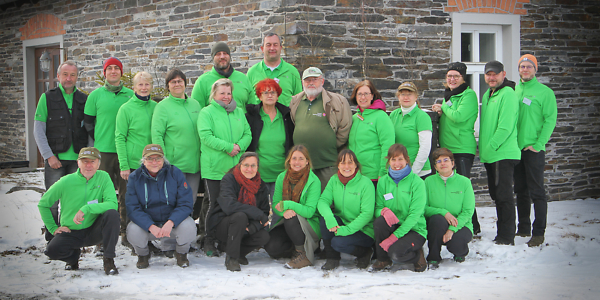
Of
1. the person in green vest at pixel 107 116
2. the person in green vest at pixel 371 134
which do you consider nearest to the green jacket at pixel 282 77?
the person in green vest at pixel 371 134

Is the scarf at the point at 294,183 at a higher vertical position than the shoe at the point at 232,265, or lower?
higher

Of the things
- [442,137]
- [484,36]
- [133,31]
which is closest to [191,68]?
[133,31]

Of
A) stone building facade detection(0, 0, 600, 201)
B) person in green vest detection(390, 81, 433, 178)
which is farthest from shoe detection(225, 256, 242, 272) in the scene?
stone building facade detection(0, 0, 600, 201)

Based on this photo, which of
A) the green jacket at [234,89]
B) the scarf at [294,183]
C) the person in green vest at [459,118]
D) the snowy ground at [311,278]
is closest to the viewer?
the snowy ground at [311,278]

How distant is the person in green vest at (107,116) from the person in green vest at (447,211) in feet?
9.04

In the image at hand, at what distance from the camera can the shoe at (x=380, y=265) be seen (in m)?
3.99

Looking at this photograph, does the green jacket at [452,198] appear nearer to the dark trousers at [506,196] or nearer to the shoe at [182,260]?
the dark trousers at [506,196]

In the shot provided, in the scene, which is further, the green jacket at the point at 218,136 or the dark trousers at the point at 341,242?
the green jacket at the point at 218,136

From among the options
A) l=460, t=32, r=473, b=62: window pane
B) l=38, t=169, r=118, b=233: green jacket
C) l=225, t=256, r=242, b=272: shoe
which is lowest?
l=225, t=256, r=242, b=272: shoe

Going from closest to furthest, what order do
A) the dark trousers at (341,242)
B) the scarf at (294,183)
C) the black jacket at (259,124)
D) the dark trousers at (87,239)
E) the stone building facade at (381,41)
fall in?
1. the dark trousers at (87,239)
2. the dark trousers at (341,242)
3. the scarf at (294,183)
4. the black jacket at (259,124)
5. the stone building facade at (381,41)

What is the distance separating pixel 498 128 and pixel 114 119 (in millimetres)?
3538

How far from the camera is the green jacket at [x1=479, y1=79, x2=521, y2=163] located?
457 centimetres

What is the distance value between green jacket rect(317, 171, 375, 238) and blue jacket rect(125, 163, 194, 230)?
1.15 meters

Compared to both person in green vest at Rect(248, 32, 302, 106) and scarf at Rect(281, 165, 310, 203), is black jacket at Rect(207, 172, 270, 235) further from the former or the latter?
person in green vest at Rect(248, 32, 302, 106)
